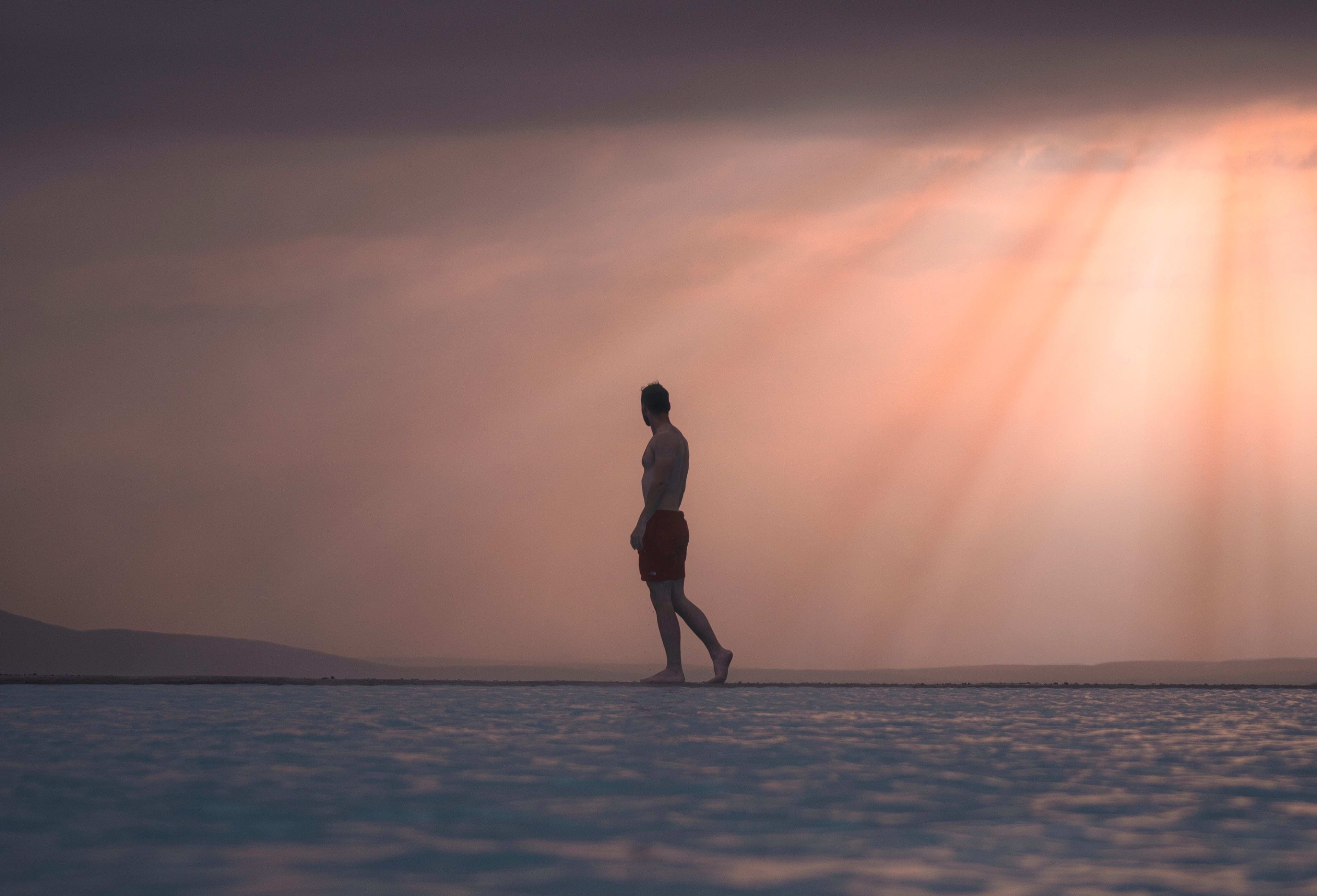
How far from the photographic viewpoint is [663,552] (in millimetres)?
8602

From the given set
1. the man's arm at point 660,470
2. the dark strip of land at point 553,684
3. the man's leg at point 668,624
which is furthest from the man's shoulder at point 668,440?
the dark strip of land at point 553,684

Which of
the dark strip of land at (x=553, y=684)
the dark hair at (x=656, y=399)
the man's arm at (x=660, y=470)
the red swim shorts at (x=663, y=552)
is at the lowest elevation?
the dark strip of land at (x=553, y=684)

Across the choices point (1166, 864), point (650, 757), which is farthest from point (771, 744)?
point (1166, 864)

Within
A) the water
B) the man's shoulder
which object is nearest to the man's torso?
the man's shoulder

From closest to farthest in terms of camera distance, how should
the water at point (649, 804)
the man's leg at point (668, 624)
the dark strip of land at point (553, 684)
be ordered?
the water at point (649, 804)
the dark strip of land at point (553, 684)
the man's leg at point (668, 624)

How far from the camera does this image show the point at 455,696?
6.66 m

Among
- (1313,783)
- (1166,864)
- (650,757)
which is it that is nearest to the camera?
(1166,864)

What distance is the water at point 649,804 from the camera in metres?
2.09

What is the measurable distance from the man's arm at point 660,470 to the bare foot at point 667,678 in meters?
1.12

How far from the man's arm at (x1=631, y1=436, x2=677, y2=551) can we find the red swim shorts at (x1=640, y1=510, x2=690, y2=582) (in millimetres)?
130

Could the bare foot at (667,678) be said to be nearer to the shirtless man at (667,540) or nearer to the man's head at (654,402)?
the shirtless man at (667,540)

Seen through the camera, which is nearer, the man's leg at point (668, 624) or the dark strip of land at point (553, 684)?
the dark strip of land at point (553, 684)

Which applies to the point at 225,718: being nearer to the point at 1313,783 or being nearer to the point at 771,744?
the point at 771,744

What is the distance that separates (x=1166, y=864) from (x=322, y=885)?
142 cm
